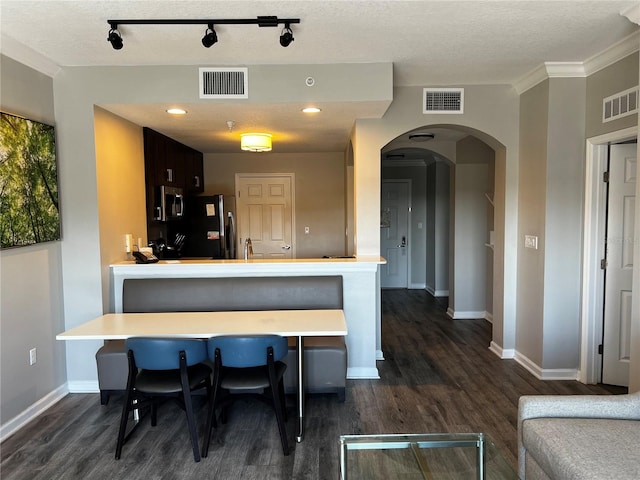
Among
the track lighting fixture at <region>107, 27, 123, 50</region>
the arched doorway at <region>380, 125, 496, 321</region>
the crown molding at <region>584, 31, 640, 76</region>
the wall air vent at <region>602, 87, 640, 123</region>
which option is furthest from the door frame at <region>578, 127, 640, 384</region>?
the track lighting fixture at <region>107, 27, 123, 50</region>

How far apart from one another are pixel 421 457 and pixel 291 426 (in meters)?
1.15

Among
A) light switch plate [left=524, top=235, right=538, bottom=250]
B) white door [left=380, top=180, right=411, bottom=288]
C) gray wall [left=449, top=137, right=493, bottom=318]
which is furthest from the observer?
white door [left=380, top=180, right=411, bottom=288]

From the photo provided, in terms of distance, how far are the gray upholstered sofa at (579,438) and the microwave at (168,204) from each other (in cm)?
370

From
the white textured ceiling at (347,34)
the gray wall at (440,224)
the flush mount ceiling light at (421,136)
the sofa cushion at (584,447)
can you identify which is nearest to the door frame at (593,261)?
the white textured ceiling at (347,34)

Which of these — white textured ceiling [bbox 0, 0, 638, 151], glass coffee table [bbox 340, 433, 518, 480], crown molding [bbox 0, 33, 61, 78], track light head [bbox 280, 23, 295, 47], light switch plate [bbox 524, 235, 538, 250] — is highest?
white textured ceiling [bbox 0, 0, 638, 151]

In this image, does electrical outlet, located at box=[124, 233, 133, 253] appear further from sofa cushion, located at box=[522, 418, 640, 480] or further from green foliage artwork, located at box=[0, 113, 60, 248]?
sofa cushion, located at box=[522, 418, 640, 480]

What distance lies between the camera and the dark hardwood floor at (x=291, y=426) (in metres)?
2.47

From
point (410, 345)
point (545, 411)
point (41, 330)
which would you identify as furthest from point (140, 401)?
point (410, 345)

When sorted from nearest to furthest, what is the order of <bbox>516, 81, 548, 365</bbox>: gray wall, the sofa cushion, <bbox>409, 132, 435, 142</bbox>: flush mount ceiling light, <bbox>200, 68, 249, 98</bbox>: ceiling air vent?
the sofa cushion → <bbox>200, 68, 249, 98</bbox>: ceiling air vent → <bbox>516, 81, 548, 365</bbox>: gray wall → <bbox>409, 132, 435, 142</bbox>: flush mount ceiling light

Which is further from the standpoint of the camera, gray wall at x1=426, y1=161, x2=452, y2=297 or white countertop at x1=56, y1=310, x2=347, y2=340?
gray wall at x1=426, y1=161, x2=452, y2=297

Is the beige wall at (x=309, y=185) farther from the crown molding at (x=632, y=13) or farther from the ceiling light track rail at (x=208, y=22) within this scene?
the crown molding at (x=632, y=13)

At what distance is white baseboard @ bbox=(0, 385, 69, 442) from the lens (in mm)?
2830

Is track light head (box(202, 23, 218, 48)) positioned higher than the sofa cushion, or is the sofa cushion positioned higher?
track light head (box(202, 23, 218, 48))

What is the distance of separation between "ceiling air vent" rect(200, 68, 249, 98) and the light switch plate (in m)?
2.73
